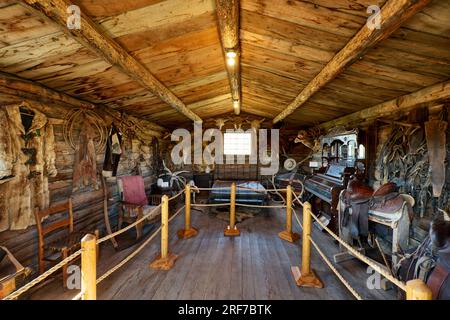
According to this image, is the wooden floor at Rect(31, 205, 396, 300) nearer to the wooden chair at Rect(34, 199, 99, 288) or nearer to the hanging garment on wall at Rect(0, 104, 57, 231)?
the wooden chair at Rect(34, 199, 99, 288)

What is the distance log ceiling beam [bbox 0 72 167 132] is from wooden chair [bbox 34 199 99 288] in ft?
4.76

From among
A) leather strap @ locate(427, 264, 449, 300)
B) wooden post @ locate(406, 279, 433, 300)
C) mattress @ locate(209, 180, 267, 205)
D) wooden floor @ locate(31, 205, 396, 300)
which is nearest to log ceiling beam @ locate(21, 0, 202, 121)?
wooden floor @ locate(31, 205, 396, 300)

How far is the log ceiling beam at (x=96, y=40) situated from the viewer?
144 cm

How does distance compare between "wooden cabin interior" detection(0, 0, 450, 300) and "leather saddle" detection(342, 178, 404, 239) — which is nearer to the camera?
"wooden cabin interior" detection(0, 0, 450, 300)

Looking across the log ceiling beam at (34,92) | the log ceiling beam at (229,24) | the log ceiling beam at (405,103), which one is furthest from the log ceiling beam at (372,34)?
the log ceiling beam at (34,92)

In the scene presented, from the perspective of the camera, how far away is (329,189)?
161 inches

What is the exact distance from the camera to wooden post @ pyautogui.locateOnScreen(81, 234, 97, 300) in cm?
151

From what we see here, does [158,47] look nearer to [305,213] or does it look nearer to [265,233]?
[305,213]

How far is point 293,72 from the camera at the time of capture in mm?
3213

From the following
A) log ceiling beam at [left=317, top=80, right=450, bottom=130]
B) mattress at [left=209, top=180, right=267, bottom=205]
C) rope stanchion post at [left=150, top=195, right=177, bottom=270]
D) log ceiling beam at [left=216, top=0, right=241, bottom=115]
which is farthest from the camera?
mattress at [left=209, top=180, right=267, bottom=205]

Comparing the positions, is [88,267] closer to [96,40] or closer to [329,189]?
[96,40]

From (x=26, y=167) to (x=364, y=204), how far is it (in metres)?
4.43
